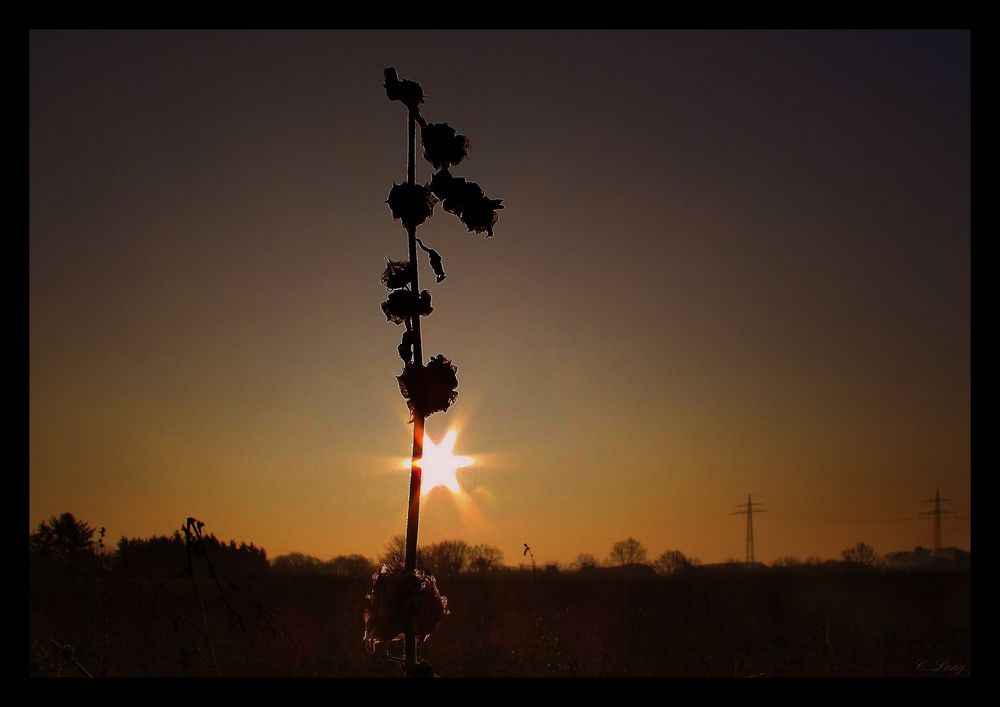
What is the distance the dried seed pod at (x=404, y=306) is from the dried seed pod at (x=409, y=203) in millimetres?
232

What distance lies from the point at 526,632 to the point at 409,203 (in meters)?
16.2

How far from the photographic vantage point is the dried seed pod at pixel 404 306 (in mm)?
2725

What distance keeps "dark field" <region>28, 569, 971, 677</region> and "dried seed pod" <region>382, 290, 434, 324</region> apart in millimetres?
8892

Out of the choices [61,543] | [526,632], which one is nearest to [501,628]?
[526,632]

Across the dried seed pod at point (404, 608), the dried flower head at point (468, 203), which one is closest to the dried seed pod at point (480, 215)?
the dried flower head at point (468, 203)

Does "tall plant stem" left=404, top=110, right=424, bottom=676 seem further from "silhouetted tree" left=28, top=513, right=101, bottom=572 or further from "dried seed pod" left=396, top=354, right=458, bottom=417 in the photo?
"silhouetted tree" left=28, top=513, right=101, bottom=572

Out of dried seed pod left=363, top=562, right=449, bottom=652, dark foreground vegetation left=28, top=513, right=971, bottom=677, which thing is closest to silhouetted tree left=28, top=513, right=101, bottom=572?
dark foreground vegetation left=28, top=513, right=971, bottom=677

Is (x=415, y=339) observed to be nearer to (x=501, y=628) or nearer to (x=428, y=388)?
(x=428, y=388)

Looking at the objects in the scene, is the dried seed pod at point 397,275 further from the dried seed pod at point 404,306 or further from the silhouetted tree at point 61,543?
the silhouetted tree at point 61,543

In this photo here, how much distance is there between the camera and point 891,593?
34906 millimetres

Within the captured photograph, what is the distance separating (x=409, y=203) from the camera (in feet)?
8.70
